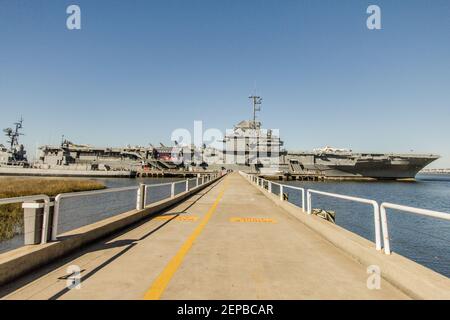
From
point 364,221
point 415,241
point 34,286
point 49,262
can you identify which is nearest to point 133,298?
point 34,286

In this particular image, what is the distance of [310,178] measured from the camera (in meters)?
89.4

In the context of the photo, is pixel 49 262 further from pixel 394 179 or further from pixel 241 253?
pixel 394 179

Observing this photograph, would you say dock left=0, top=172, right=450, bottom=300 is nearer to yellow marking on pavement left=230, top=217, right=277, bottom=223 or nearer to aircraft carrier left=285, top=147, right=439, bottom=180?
yellow marking on pavement left=230, top=217, right=277, bottom=223

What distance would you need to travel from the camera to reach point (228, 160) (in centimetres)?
10462

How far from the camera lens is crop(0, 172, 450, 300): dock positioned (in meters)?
3.92

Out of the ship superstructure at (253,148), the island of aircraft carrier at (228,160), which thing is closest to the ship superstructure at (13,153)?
the island of aircraft carrier at (228,160)

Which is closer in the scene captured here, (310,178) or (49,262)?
(49,262)

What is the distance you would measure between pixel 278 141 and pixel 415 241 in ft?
285

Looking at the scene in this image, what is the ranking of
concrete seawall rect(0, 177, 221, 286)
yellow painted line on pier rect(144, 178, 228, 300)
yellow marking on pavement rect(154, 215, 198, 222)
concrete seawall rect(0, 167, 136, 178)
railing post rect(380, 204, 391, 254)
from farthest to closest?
concrete seawall rect(0, 167, 136, 178), yellow marking on pavement rect(154, 215, 198, 222), railing post rect(380, 204, 391, 254), concrete seawall rect(0, 177, 221, 286), yellow painted line on pier rect(144, 178, 228, 300)

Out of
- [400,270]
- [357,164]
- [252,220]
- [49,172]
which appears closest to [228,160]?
[357,164]

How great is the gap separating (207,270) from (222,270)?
0.27 metres

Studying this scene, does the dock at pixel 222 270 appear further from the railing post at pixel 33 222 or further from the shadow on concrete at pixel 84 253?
the railing post at pixel 33 222

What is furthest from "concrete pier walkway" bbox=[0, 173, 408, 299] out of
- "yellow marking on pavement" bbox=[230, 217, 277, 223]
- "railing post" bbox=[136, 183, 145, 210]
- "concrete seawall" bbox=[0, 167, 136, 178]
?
"concrete seawall" bbox=[0, 167, 136, 178]

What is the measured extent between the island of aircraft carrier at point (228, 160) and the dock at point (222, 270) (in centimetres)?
8217
